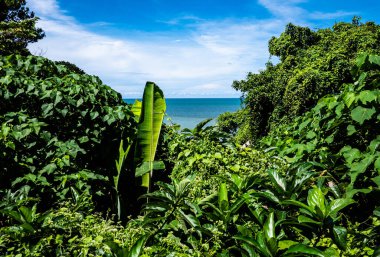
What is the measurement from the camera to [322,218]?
2.01m

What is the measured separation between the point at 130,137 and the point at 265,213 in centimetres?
300

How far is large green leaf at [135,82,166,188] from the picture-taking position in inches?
173

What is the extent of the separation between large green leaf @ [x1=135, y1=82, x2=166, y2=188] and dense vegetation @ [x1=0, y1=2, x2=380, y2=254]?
1 cm

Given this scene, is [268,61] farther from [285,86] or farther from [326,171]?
[326,171]

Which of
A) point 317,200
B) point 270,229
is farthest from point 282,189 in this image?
point 270,229

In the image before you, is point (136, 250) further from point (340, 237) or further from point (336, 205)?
point (336, 205)

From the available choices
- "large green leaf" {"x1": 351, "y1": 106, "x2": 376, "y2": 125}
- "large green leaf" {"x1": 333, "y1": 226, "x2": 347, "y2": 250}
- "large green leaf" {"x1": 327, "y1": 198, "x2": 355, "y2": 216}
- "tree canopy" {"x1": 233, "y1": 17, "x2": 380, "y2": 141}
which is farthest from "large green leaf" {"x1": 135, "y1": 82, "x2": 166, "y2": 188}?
"tree canopy" {"x1": 233, "y1": 17, "x2": 380, "y2": 141}

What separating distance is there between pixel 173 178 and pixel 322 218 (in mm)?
1330

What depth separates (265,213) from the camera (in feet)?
7.25

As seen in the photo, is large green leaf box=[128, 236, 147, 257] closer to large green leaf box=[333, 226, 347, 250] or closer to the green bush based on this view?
large green leaf box=[333, 226, 347, 250]

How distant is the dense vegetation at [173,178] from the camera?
1988 mm

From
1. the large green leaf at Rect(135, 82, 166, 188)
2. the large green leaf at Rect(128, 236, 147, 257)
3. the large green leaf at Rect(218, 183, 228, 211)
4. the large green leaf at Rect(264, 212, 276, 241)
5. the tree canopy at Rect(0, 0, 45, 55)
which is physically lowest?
the large green leaf at Rect(128, 236, 147, 257)

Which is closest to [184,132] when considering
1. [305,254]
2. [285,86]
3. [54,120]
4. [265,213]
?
[54,120]

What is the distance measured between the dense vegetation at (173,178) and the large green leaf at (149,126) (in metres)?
0.01
